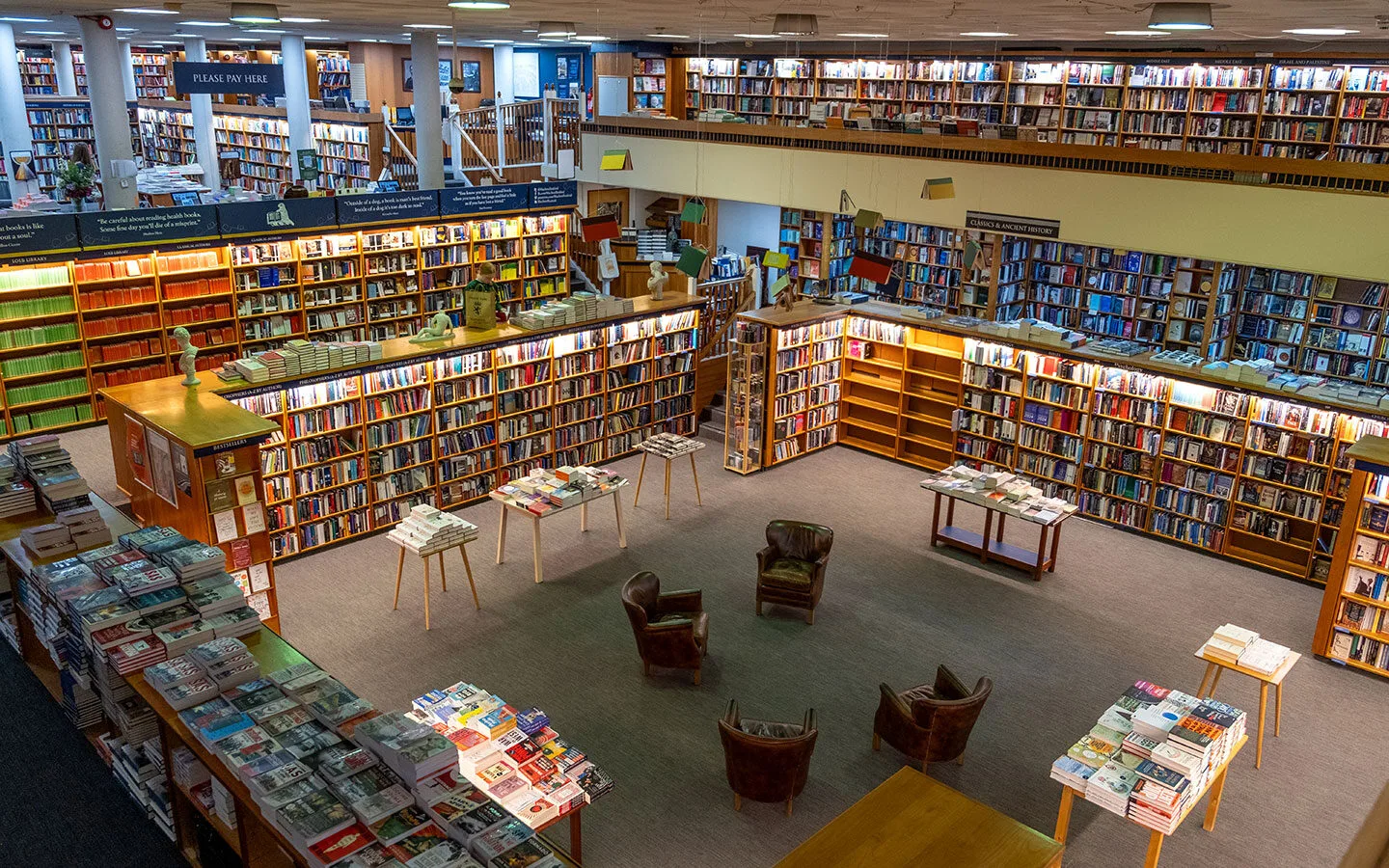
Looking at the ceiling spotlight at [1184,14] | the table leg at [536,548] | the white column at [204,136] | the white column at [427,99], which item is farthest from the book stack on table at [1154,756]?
the white column at [204,136]

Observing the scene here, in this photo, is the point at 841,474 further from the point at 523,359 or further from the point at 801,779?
the point at 801,779

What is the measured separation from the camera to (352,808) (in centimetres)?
436

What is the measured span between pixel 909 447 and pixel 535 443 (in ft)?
16.6

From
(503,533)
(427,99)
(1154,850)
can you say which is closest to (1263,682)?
(1154,850)

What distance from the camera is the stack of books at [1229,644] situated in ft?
25.1

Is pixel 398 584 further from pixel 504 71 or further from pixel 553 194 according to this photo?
pixel 504 71

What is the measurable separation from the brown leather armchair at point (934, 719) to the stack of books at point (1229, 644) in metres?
1.99

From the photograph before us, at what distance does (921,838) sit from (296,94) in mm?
19205

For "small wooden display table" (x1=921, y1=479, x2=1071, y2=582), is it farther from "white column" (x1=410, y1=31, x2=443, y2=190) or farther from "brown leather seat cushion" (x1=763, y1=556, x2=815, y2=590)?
"white column" (x1=410, y1=31, x2=443, y2=190)

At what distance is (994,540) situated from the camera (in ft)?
35.9

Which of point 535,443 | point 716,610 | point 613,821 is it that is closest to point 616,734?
point 613,821

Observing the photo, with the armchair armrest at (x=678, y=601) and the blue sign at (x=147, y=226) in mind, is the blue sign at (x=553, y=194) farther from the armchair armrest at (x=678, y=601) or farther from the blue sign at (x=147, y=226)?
the armchair armrest at (x=678, y=601)

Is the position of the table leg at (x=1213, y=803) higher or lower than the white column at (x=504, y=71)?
lower

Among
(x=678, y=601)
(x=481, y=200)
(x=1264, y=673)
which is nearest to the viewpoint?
(x=1264, y=673)
